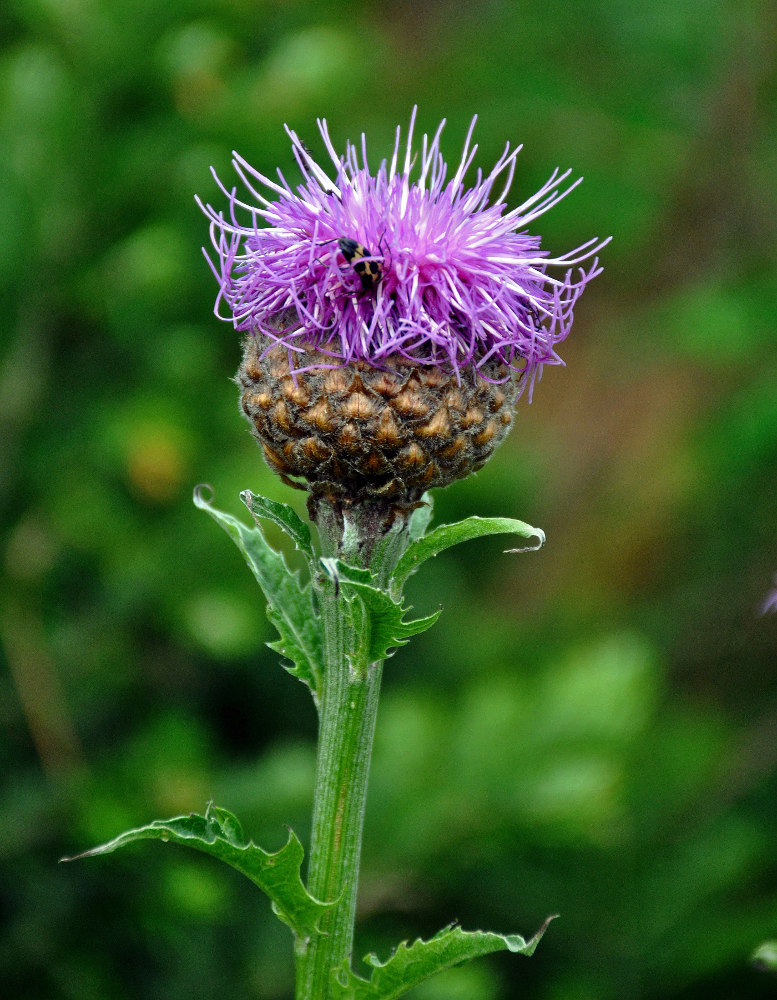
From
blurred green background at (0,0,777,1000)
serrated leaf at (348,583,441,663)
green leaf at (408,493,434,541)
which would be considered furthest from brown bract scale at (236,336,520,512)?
blurred green background at (0,0,777,1000)

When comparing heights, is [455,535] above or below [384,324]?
below

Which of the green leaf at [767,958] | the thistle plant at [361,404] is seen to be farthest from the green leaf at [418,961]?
the green leaf at [767,958]

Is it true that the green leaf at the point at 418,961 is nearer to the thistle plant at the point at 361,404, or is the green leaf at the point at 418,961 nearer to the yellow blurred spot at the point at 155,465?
the thistle plant at the point at 361,404

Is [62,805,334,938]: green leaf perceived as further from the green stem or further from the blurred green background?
the blurred green background

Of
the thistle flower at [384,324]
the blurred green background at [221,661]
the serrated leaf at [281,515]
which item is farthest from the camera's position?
the blurred green background at [221,661]

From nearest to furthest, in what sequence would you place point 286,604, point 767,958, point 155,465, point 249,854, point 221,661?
point 249,854 → point 767,958 → point 286,604 → point 155,465 → point 221,661

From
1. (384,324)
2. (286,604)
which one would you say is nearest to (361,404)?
(384,324)

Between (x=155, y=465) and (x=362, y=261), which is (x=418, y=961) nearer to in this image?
(x=362, y=261)
